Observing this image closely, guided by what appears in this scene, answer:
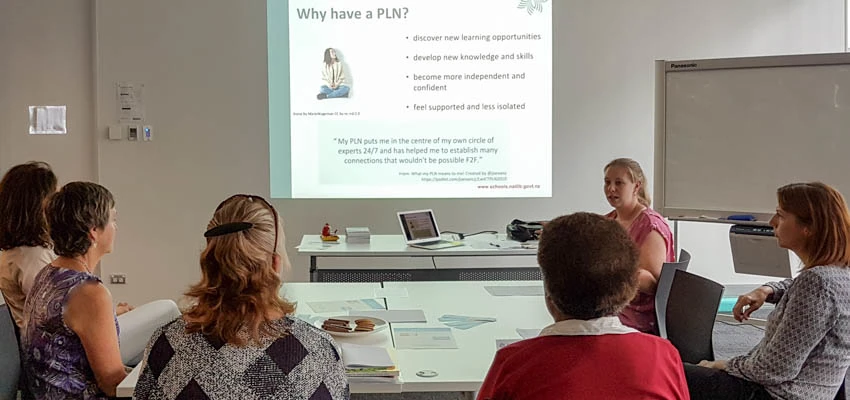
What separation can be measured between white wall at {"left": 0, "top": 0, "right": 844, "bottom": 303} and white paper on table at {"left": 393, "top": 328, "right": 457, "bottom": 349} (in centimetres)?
320

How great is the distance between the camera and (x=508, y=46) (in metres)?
5.70

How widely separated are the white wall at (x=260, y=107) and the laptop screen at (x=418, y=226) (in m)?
1.04

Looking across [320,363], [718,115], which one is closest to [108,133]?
[718,115]

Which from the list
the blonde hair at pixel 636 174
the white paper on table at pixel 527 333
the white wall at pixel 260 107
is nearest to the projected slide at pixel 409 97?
the white wall at pixel 260 107

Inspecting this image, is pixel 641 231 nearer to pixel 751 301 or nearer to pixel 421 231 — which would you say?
pixel 751 301

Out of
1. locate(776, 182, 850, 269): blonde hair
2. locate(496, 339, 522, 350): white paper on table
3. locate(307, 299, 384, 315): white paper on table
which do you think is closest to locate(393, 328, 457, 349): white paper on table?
locate(496, 339, 522, 350): white paper on table

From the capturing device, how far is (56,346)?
2.10m

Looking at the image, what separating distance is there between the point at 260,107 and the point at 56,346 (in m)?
3.79

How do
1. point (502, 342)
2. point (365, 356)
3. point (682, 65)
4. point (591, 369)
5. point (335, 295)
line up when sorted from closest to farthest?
point (591, 369)
point (365, 356)
point (502, 342)
point (335, 295)
point (682, 65)

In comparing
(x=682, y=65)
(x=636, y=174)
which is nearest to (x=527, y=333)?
(x=636, y=174)

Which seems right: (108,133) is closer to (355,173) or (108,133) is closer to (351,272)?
(355,173)

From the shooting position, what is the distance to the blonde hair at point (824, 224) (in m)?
2.26

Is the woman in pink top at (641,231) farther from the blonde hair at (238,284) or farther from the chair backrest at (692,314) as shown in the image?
the blonde hair at (238,284)

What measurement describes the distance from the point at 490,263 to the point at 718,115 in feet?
6.67
